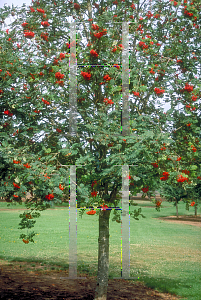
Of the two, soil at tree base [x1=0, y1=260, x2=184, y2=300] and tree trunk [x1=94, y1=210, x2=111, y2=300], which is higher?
tree trunk [x1=94, y1=210, x2=111, y2=300]

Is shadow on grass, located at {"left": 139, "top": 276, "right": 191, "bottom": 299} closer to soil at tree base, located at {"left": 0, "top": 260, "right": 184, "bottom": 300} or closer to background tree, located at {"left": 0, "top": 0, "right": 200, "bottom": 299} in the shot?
soil at tree base, located at {"left": 0, "top": 260, "right": 184, "bottom": 300}

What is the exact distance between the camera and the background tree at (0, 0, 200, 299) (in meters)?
5.39

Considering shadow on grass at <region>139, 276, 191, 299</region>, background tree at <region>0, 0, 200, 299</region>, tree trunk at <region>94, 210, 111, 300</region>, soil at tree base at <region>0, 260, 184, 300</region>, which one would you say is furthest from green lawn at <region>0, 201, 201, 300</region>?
background tree at <region>0, 0, 200, 299</region>

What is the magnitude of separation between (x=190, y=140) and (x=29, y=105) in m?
3.25

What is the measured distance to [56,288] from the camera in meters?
8.15

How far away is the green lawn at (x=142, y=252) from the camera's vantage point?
959 cm

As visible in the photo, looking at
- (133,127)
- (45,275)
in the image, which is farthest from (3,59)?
(45,275)

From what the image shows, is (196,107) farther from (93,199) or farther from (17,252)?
(17,252)

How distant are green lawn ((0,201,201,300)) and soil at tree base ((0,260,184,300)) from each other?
603mm

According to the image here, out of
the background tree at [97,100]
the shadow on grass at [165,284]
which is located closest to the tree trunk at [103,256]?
the background tree at [97,100]

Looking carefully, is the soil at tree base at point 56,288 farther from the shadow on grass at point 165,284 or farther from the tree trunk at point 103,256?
the tree trunk at point 103,256

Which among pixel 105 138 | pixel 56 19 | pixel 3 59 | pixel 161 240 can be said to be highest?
pixel 56 19

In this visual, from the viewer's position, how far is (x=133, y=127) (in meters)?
5.67

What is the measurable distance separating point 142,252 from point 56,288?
249 inches
